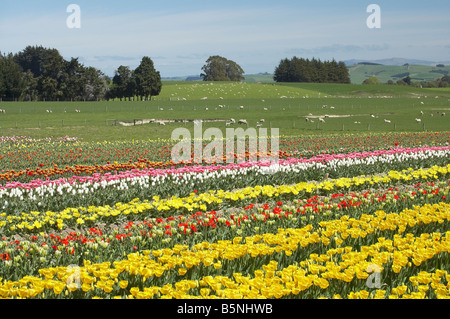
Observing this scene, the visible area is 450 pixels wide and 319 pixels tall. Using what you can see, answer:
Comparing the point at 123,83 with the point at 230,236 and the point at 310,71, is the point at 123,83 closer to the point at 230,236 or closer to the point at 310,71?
the point at 310,71

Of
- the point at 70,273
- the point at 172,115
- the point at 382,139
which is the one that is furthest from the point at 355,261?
the point at 172,115

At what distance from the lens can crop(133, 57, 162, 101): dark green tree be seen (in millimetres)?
103875

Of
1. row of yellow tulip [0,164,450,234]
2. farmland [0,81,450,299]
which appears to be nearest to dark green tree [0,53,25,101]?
farmland [0,81,450,299]

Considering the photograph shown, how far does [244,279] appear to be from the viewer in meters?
5.30

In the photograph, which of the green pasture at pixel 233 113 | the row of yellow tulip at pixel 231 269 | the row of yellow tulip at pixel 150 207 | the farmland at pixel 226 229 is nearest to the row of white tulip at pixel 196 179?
the farmland at pixel 226 229

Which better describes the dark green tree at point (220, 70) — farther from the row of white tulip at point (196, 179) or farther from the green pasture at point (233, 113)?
the row of white tulip at point (196, 179)

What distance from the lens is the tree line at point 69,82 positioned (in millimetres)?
96250

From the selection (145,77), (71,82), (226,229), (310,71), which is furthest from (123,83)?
(226,229)

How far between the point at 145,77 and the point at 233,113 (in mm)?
41805

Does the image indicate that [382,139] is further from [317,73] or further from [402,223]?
[317,73]

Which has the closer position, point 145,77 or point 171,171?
point 171,171

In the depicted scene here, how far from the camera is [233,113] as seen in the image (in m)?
68.2

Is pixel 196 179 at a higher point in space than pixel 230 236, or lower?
higher
